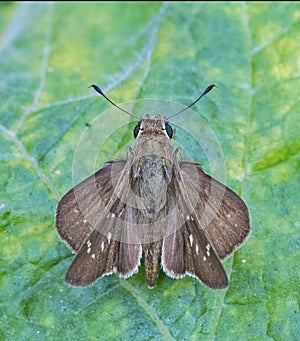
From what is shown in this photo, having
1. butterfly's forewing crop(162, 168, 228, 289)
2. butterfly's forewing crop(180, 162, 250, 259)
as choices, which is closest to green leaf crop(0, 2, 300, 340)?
butterfly's forewing crop(162, 168, 228, 289)

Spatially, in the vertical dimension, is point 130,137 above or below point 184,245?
above

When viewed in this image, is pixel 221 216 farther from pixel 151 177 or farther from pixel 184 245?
pixel 151 177

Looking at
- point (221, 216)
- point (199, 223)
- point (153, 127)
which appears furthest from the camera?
point (153, 127)

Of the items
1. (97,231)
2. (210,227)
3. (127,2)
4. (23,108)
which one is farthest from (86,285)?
(127,2)

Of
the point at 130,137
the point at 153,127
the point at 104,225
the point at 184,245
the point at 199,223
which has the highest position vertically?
the point at 153,127

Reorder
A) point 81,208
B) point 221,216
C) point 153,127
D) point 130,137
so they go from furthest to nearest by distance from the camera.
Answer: point 130,137 < point 153,127 < point 81,208 < point 221,216

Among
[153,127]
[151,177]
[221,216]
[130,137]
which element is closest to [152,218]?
[151,177]

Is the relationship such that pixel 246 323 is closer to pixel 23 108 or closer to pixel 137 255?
pixel 137 255
